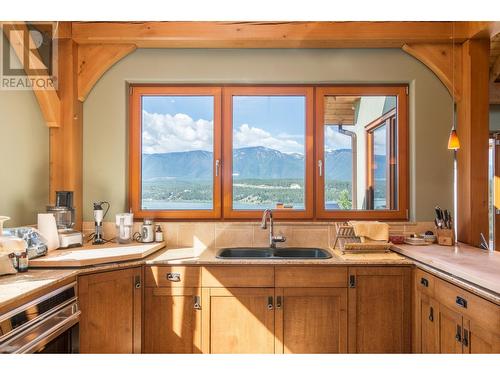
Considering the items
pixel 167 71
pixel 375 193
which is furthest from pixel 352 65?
pixel 167 71

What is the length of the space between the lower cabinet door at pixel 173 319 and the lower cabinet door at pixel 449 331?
1.49 metres

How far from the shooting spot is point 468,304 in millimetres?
1683

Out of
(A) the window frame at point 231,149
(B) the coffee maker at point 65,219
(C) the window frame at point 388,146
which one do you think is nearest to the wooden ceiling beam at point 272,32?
(A) the window frame at point 231,149

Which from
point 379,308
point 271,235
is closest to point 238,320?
point 271,235

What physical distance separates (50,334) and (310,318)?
1.52 m

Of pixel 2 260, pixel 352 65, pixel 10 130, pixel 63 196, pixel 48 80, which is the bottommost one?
pixel 2 260

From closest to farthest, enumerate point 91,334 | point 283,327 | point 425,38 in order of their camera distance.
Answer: point 91,334 → point 283,327 → point 425,38

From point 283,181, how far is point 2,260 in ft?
6.57

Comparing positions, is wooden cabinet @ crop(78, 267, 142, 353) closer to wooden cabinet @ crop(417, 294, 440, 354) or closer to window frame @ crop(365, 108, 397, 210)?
wooden cabinet @ crop(417, 294, 440, 354)

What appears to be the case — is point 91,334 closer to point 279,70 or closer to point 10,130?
point 10,130

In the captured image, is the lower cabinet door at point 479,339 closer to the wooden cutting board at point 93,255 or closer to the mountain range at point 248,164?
the mountain range at point 248,164

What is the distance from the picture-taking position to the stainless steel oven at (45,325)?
1372 millimetres
